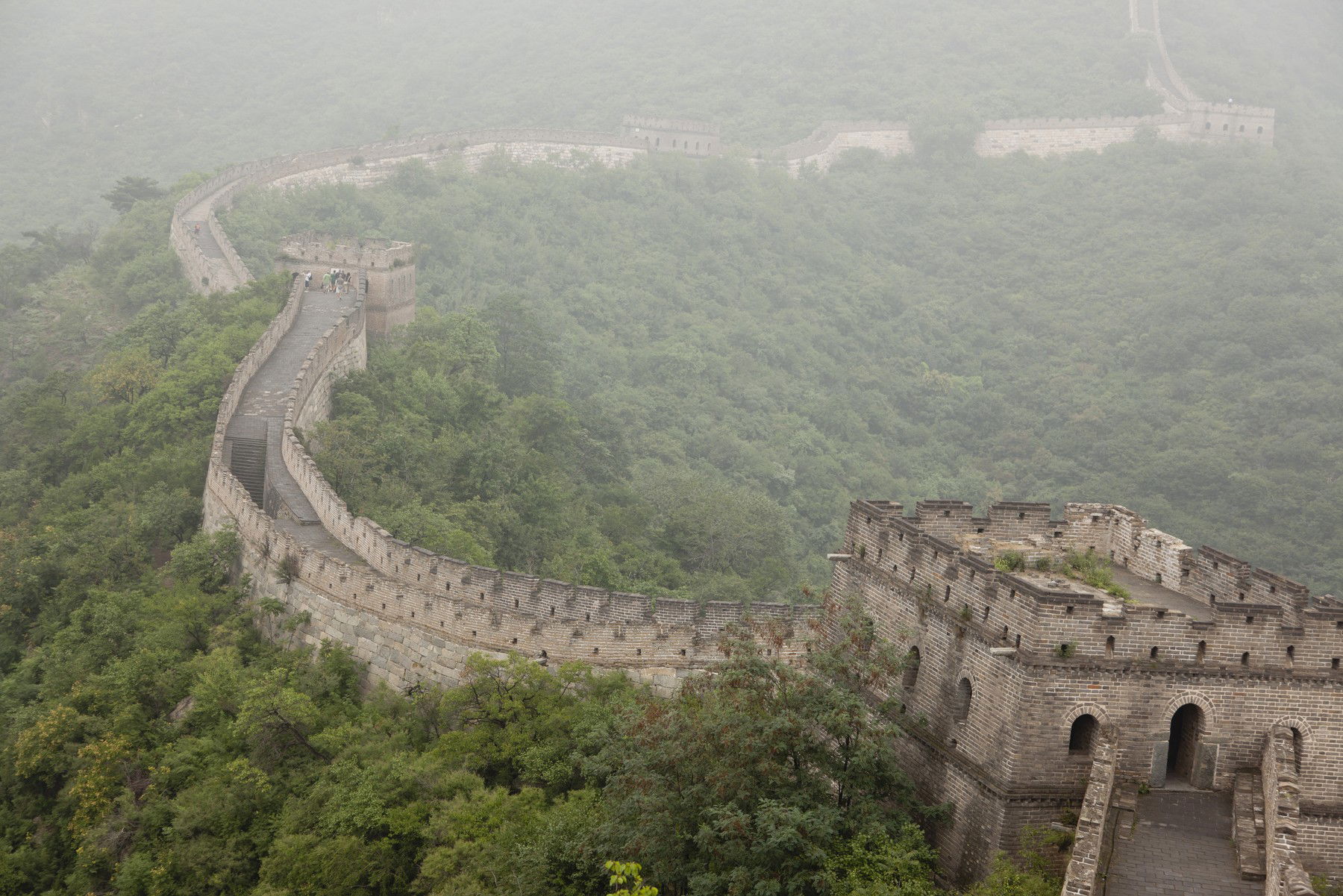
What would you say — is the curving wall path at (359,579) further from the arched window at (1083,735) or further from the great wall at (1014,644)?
the arched window at (1083,735)

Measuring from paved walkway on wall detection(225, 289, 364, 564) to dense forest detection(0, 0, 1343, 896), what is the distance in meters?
1.36

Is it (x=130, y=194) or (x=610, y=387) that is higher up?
(x=130, y=194)

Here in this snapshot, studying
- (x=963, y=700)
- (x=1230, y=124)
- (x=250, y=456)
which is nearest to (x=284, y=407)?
(x=250, y=456)

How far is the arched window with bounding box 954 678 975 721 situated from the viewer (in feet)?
59.4

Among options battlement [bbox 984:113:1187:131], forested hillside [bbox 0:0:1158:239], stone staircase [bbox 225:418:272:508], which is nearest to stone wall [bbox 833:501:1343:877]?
stone staircase [bbox 225:418:272:508]

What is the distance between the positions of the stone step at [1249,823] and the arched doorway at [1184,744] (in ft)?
1.85

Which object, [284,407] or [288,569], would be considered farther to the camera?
[284,407]

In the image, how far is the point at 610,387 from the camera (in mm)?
62688

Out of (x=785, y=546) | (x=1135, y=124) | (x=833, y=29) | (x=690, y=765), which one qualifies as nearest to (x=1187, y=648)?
(x=690, y=765)

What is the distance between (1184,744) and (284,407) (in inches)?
980

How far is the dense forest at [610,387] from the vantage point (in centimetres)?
2197

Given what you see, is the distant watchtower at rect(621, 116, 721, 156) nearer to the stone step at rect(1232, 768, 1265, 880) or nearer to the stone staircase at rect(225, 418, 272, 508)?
the stone staircase at rect(225, 418, 272, 508)

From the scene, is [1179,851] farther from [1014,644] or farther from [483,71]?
[483,71]

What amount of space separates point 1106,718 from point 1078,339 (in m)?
66.0
